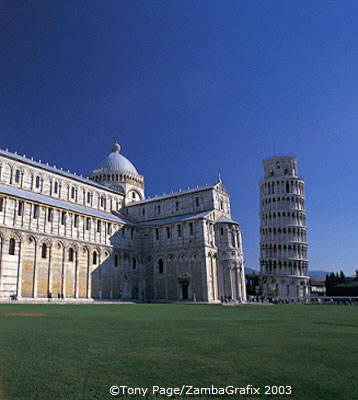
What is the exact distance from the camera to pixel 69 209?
4562 centimetres

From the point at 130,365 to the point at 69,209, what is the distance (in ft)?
134

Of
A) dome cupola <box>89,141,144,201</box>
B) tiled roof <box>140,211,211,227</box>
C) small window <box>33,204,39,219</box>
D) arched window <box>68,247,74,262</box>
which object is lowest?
arched window <box>68,247,74,262</box>

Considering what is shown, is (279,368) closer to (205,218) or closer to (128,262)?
(205,218)

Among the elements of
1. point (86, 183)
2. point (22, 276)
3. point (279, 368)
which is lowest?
point (279, 368)

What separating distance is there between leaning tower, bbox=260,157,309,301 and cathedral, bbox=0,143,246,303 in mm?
29978

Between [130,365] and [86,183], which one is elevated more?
[86,183]

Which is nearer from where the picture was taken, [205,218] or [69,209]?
[69,209]

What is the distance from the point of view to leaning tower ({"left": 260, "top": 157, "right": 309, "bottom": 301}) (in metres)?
79.9

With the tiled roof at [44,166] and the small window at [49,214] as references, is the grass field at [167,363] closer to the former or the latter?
the small window at [49,214]

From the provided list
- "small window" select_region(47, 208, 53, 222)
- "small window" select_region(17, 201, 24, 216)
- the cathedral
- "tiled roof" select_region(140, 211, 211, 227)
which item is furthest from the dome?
"small window" select_region(17, 201, 24, 216)

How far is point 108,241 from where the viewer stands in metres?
50.6

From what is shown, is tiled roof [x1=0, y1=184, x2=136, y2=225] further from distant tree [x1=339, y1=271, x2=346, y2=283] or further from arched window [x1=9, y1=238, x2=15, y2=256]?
distant tree [x1=339, y1=271, x2=346, y2=283]

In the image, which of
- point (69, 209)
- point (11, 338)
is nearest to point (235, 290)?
point (69, 209)

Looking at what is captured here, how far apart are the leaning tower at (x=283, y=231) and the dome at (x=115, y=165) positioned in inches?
1348
